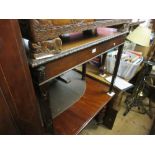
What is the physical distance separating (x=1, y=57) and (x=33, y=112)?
0.89ft

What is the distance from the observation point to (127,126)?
153cm

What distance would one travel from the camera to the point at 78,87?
1.40 metres

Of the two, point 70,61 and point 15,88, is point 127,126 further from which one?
point 15,88

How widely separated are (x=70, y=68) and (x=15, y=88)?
11.2 inches

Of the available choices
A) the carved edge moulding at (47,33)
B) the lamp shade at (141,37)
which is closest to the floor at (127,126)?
the lamp shade at (141,37)

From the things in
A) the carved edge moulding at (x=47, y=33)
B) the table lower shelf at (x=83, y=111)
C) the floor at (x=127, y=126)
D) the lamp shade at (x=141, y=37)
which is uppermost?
the carved edge moulding at (x=47, y=33)

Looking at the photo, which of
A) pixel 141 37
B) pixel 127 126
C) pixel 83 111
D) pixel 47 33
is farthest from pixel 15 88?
pixel 127 126

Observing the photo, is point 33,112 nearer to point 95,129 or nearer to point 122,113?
point 95,129

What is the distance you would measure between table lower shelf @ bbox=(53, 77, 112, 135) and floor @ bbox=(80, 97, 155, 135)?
1.35 feet

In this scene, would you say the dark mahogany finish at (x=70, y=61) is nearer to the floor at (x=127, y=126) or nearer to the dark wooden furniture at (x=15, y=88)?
the dark wooden furniture at (x=15, y=88)

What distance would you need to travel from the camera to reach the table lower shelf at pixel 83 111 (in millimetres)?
977

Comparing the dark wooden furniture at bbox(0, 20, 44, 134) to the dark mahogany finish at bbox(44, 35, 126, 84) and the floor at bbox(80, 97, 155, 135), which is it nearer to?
the dark mahogany finish at bbox(44, 35, 126, 84)

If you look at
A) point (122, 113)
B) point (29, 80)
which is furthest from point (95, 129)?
point (29, 80)
